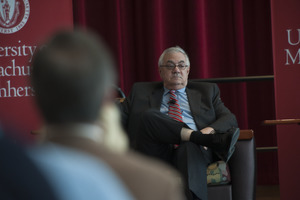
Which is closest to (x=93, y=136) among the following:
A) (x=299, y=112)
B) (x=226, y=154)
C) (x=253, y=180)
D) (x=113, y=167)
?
(x=113, y=167)

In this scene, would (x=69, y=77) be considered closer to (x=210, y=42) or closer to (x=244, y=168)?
(x=244, y=168)

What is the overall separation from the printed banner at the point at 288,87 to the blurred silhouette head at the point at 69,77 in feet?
11.4

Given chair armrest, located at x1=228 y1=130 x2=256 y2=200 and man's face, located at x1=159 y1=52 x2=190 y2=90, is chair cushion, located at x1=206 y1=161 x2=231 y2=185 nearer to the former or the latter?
chair armrest, located at x1=228 y1=130 x2=256 y2=200

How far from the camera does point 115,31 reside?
5590 millimetres

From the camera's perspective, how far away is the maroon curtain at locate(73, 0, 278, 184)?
216 inches

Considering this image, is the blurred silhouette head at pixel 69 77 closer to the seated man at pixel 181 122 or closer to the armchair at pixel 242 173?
the seated man at pixel 181 122

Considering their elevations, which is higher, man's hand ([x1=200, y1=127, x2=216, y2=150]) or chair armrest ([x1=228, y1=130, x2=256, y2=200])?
man's hand ([x1=200, y1=127, x2=216, y2=150])

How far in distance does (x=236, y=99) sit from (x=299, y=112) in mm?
1669

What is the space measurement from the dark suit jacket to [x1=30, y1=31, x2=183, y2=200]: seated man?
105 inches

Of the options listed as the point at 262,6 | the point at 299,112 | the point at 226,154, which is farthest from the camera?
the point at 262,6

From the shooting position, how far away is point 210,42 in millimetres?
5555

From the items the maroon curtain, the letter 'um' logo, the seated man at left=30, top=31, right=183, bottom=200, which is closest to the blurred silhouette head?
the seated man at left=30, top=31, right=183, bottom=200

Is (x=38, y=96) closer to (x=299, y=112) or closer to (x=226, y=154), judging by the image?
(x=226, y=154)

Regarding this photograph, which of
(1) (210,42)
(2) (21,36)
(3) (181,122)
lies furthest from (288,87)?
(2) (21,36)
